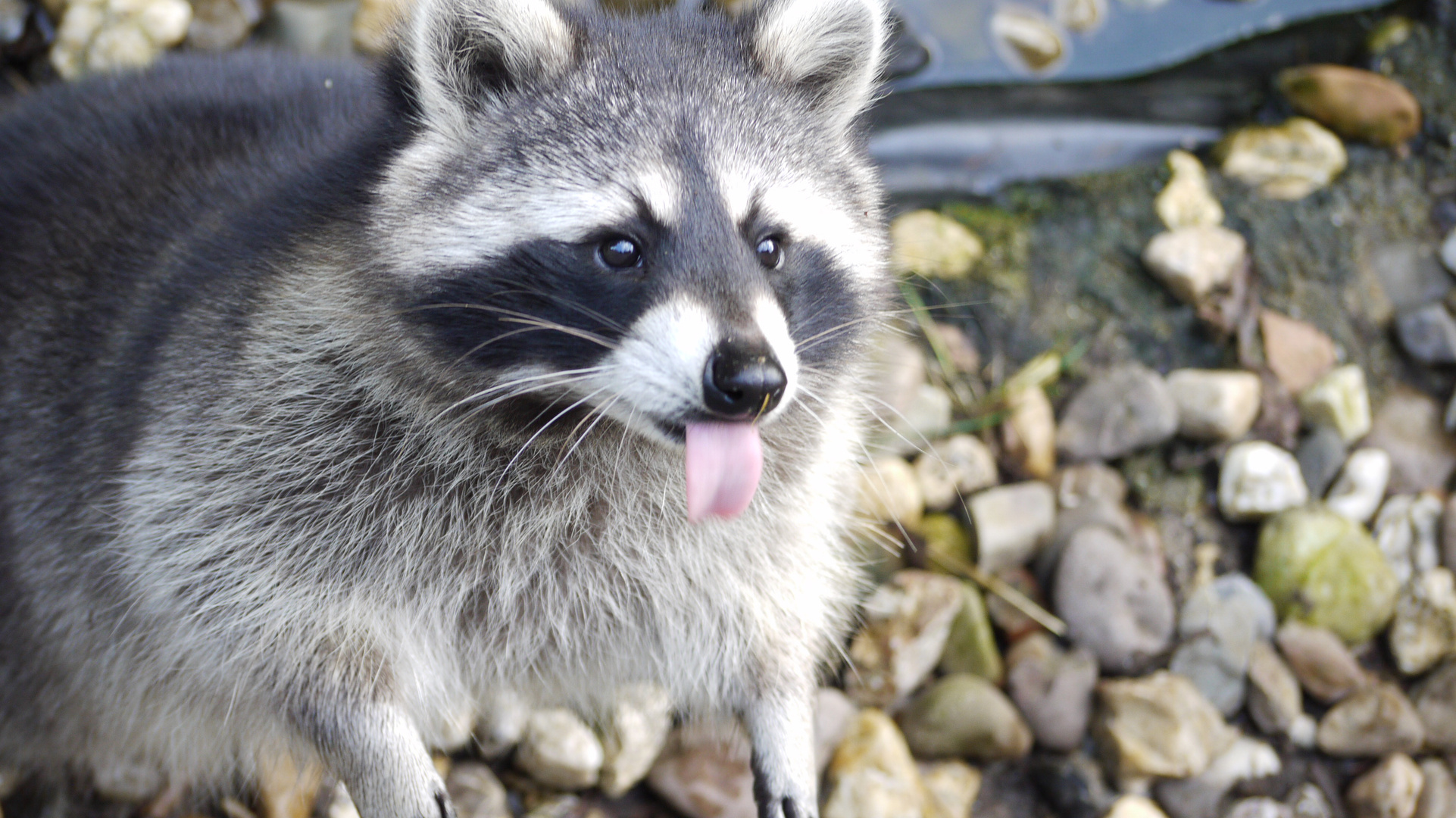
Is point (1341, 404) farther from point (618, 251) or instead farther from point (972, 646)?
point (618, 251)

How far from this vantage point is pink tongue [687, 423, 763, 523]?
1.68 meters

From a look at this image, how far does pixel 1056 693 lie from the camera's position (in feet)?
8.75

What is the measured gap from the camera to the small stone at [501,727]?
2.48 m

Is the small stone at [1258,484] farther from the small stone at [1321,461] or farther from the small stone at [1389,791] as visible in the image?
the small stone at [1389,791]

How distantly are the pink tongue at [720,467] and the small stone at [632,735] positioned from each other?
85 cm

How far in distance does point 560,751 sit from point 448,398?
0.92m

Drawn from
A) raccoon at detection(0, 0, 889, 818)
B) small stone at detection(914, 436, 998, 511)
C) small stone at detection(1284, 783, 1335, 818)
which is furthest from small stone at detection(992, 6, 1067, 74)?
small stone at detection(1284, 783, 1335, 818)

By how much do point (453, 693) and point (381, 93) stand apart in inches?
39.3

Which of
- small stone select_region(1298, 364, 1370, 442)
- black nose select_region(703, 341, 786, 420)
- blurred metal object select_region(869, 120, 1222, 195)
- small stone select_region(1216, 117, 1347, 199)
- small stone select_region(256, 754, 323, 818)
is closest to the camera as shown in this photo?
black nose select_region(703, 341, 786, 420)

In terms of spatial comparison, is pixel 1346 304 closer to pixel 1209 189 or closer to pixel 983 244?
pixel 1209 189

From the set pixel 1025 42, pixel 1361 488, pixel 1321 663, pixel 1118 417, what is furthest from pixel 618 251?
pixel 1025 42

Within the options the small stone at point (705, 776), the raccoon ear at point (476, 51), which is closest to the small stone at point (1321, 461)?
the small stone at point (705, 776)

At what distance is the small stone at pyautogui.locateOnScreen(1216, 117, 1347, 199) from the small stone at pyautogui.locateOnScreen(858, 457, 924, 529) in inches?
55.8

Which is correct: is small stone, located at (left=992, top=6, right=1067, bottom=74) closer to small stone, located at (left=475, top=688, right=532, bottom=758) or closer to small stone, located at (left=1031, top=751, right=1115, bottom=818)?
small stone, located at (left=1031, top=751, right=1115, bottom=818)
